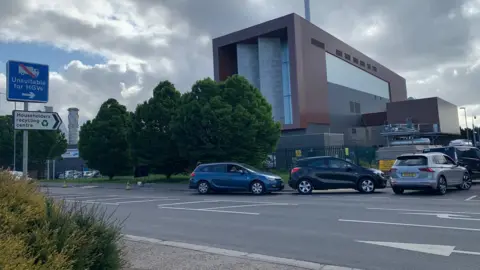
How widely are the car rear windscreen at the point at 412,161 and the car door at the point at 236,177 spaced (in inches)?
265

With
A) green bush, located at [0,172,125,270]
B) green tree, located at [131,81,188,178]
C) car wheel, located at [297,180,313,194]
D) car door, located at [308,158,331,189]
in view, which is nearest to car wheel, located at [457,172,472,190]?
car door, located at [308,158,331,189]

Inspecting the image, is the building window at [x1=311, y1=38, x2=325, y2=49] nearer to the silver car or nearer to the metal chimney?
the metal chimney

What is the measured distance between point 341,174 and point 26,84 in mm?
13624

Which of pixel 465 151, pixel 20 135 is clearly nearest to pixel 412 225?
pixel 465 151

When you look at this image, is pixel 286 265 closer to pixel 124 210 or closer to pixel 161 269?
pixel 161 269

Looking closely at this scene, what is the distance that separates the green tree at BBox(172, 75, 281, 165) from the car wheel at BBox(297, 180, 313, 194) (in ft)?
27.0

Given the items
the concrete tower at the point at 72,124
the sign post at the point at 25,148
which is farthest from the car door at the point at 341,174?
the concrete tower at the point at 72,124

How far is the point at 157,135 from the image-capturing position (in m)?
30.3

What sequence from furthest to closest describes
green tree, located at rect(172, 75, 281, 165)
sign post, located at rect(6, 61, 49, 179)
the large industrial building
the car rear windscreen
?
1. the large industrial building
2. green tree, located at rect(172, 75, 281, 165)
3. the car rear windscreen
4. sign post, located at rect(6, 61, 49, 179)

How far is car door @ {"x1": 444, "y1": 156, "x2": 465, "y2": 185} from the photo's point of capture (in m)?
16.8

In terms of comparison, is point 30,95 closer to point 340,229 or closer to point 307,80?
point 340,229

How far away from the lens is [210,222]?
10.7 meters

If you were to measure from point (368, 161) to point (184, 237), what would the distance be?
2670 centimetres

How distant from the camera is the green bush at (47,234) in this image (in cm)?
345
